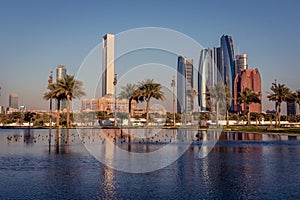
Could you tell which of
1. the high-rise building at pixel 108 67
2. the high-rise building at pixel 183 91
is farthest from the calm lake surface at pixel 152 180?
the high-rise building at pixel 183 91

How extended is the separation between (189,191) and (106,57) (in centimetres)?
7942

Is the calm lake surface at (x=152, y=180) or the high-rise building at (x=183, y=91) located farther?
the high-rise building at (x=183, y=91)

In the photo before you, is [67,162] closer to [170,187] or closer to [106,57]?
[170,187]

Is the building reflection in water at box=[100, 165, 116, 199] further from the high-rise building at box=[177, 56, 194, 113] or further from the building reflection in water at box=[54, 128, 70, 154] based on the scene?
the high-rise building at box=[177, 56, 194, 113]

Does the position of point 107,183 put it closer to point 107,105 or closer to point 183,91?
point 183,91

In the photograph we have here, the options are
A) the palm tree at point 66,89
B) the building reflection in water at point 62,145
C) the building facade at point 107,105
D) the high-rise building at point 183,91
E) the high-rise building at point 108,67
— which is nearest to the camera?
the building reflection in water at point 62,145

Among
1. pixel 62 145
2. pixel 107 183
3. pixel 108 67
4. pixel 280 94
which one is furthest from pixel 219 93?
pixel 107 183

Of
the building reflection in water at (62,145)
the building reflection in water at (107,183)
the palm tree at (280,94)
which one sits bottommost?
the building reflection in water at (107,183)

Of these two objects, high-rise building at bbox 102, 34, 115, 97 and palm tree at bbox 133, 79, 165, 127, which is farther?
high-rise building at bbox 102, 34, 115, 97

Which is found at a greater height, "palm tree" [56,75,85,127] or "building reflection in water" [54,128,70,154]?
"palm tree" [56,75,85,127]

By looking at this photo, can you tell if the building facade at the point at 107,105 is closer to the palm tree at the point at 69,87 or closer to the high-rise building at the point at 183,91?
the high-rise building at the point at 183,91

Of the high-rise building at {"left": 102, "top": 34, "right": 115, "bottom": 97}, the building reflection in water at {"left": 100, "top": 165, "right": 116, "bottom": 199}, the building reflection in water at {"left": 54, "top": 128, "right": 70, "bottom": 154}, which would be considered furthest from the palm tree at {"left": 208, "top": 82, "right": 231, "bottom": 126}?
the building reflection in water at {"left": 100, "top": 165, "right": 116, "bottom": 199}

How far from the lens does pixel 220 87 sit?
8219 centimetres

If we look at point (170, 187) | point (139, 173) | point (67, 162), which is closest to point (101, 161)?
point (67, 162)
